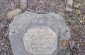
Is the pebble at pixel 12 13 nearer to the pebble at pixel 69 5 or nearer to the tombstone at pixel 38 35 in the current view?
the tombstone at pixel 38 35

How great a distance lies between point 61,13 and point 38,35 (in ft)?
2.13

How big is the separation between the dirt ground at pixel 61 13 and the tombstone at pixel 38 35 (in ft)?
0.85

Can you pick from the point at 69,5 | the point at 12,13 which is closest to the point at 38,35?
the point at 12,13

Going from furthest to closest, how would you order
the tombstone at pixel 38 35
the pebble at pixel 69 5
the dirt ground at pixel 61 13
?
the pebble at pixel 69 5 < the dirt ground at pixel 61 13 < the tombstone at pixel 38 35

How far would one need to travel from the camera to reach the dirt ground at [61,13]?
10.1ft

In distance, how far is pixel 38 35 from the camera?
9.04ft

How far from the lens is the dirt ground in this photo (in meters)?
3.07

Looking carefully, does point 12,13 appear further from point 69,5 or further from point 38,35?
point 69,5

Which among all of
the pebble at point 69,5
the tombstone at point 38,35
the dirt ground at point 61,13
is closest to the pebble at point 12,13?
the dirt ground at point 61,13

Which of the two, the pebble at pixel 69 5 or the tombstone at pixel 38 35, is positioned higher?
the pebble at pixel 69 5

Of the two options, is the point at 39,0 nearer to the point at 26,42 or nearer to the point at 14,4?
the point at 14,4

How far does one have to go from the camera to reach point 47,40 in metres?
2.76

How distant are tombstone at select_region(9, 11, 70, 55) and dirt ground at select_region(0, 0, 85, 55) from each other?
0.26 metres

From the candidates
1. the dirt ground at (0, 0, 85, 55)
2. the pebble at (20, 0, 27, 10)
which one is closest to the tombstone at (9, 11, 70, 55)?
the dirt ground at (0, 0, 85, 55)
